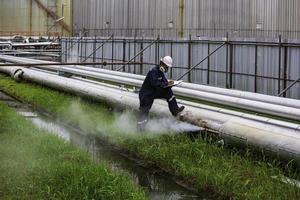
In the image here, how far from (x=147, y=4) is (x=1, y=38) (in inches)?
829

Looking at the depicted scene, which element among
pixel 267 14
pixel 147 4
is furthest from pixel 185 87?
pixel 147 4

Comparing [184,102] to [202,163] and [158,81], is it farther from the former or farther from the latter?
[202,163]

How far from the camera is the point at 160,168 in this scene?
9500 millimetres

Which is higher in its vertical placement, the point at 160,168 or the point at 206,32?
the point at 206,32

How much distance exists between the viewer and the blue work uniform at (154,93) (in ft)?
36.1

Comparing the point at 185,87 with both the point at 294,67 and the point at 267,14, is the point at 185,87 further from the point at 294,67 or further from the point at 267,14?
the point at 267,14

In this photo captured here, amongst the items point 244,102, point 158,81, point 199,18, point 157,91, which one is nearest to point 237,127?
point 244,102

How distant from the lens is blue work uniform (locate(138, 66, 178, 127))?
36.1 feet

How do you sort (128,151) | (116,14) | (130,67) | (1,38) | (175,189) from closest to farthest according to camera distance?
1. (175,189)
2. (128,151)
3. (130,67)
4. (116,14)
5. (1,38)

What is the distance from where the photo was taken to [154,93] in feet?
37.3

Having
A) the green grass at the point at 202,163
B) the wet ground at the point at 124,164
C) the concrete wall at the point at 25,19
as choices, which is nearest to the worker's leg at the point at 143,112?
the green grass at the point at 202,163

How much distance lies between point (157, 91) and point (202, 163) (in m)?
2.64

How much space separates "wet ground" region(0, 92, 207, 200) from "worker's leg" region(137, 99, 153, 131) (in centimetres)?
82

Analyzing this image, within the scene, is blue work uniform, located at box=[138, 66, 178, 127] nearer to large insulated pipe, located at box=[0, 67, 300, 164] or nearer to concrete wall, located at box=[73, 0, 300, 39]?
large insulated pipe, located at box=[0, 67, 300, 164]
